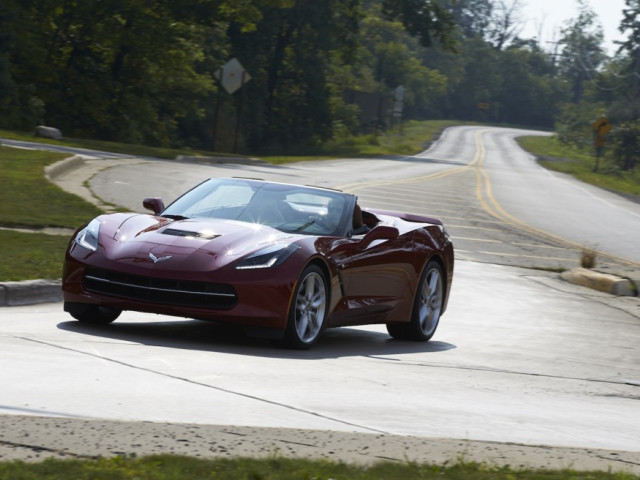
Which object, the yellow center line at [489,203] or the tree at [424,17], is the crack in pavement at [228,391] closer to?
the yellow center line at [489,203]

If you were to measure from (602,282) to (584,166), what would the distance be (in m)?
64.2

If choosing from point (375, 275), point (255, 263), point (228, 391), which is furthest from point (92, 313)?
point (228, 391)

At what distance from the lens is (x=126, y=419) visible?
568 cm

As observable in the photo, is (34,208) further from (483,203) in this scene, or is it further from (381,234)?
(483,203)

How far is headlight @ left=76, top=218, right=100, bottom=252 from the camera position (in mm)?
9023

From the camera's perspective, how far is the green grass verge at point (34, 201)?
16.0 metres

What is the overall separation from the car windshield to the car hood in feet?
1.13

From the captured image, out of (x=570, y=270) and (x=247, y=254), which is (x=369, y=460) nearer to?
(x=247, y=254)

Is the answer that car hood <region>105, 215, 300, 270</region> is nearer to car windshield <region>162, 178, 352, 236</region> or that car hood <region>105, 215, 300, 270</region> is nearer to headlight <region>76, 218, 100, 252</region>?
headlight <region>76, 218, 100, 252</region>

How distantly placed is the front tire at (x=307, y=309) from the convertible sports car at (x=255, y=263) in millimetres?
10

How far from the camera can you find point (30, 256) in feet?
39.9

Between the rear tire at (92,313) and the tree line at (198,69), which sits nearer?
the rear tire at (92,313)

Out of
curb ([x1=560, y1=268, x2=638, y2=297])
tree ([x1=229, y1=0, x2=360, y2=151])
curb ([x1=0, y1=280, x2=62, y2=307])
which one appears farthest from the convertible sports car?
tree ([x1=229, y1=0, x2=360, y2=151])

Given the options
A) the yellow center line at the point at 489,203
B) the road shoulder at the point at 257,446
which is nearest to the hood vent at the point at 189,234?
the road shoulder at the point at 257,446
